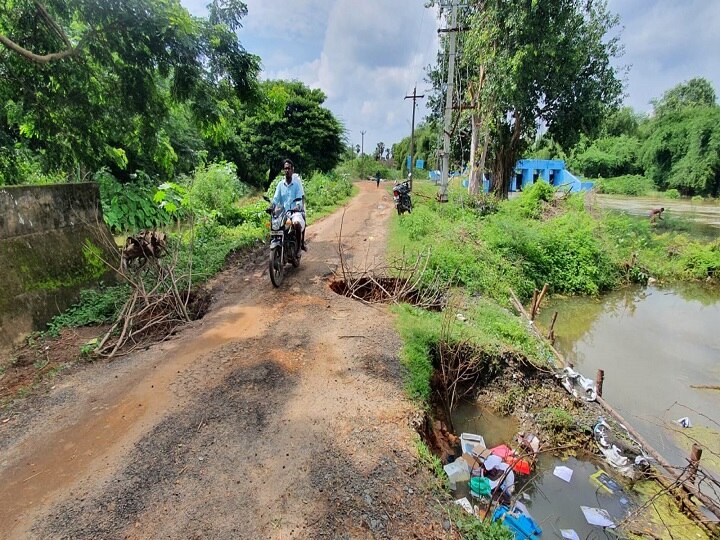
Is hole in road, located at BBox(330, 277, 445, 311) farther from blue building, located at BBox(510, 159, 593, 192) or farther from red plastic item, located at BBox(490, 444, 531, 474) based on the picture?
blue building, located at BBox(510, 159, 593, 192)

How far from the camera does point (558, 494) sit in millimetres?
4363

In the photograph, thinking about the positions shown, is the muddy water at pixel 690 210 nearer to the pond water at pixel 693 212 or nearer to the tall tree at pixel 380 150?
the pond water at pixel 693 212

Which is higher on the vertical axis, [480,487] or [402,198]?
[402,198]

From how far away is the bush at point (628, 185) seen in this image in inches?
1667

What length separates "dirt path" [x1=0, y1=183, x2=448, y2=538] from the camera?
106 inches

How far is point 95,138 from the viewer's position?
7.87 m

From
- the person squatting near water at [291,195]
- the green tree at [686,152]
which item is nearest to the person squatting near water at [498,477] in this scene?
the person squatting near water at [291,195]

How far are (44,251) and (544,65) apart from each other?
625 inches

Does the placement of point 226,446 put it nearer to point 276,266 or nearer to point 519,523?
point 519,523

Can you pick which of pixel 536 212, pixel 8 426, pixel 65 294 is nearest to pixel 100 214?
pixel 65 294

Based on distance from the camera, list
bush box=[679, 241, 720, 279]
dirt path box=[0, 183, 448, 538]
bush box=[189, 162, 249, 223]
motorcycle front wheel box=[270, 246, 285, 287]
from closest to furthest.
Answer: dirt path box=[0, 183, 448, 538] → motorcycle front wheel box=[270, 246, 285, 287] → bush box=[189, 162, 249, 223] → bush box=[679, 241, 720, 279]

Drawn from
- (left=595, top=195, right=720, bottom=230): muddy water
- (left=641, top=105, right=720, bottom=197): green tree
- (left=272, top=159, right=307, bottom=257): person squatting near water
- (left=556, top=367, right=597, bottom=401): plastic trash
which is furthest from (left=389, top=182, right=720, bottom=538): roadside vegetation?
(left=641, top=105, right=720, bottom=197): green tree

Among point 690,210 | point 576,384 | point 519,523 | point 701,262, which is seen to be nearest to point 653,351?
point 576,384

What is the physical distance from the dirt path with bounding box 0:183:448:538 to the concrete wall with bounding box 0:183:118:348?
1581mm
